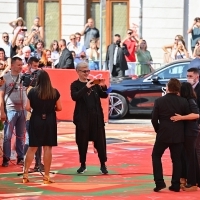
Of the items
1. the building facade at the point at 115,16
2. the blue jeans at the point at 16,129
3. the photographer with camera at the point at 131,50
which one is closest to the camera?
the blue jeans at the point at 16,129

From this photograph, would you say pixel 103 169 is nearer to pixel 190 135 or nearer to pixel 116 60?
pixel 190 135

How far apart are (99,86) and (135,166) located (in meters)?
1.63

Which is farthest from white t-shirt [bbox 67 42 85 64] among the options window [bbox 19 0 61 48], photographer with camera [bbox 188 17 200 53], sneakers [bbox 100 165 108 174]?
sneakers [bbox 100 165 108 174]

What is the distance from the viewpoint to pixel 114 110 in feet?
77.2

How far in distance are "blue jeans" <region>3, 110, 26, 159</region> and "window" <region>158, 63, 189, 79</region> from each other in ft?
28.1

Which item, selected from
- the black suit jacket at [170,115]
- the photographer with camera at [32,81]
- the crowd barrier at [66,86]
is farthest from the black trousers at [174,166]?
the crowd barrier at [66,86]

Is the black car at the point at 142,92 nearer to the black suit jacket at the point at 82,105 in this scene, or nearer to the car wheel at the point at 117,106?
the car wheel at the point at 117,106

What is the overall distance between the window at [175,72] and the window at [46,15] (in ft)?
33.1

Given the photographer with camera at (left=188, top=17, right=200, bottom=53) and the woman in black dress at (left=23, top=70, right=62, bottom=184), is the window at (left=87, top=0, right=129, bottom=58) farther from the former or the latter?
the woman in black dress at (left=23, top=70, right=62, bottom=184)

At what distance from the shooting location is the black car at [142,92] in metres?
23.5

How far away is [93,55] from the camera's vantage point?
27297 mm

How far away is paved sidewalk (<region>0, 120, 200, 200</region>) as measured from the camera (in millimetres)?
12539

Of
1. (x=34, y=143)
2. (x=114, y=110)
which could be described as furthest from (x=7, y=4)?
(x=34, y=143)

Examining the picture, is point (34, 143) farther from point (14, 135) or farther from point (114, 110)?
point (114, 110)
